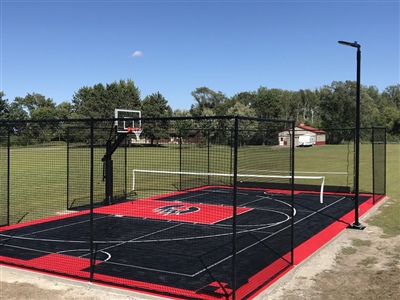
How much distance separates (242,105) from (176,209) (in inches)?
2494

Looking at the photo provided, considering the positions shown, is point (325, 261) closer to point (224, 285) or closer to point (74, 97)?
point (224, 285)

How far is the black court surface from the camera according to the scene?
6.42 meters

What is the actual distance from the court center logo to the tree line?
13180mm

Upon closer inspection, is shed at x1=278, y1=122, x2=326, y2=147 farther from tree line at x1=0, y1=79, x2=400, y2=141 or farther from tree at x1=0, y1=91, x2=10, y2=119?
tree at x1=0, y1=91, x2=10, y2=119

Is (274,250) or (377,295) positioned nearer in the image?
(377,295)

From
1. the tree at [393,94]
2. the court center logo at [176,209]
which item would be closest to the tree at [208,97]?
the tree at [393,94]

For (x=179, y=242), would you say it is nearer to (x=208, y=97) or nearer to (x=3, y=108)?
(x=3, y=108)

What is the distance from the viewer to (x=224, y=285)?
6.12m

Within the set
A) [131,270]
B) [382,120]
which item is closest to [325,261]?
[131,270]

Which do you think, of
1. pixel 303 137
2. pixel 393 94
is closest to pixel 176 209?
pixel 303 137

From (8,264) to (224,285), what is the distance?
12.3ft

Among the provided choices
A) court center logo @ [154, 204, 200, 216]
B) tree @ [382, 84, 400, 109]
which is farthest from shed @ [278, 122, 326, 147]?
tree @ [382, 84, 400, 109]

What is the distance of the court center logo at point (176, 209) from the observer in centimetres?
1217

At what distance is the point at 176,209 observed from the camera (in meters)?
12.7
